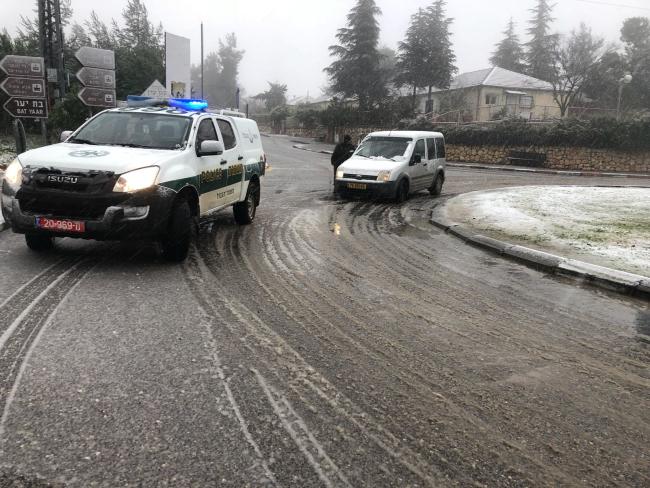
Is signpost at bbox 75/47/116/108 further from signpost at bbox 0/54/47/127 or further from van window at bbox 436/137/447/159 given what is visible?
van window at bbox 436/137/447/159

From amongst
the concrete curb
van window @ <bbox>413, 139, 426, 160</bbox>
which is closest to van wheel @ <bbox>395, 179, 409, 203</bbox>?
van window @ <bbox>413, 139, 426, 160</bbox>

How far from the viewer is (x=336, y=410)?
3.07 m

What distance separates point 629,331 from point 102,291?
16.6 ft

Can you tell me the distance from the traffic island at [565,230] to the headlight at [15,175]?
21.6 feet

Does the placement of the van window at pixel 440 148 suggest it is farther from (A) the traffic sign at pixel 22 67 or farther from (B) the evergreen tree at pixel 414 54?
(B) the evergreen tree at pixel 414 54

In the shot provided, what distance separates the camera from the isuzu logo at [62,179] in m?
5.71

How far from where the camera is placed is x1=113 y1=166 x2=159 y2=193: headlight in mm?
5758

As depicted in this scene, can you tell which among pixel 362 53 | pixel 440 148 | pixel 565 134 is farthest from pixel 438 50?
pixel 440 148

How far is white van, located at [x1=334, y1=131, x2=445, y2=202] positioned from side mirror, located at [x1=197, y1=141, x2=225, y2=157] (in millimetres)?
6497

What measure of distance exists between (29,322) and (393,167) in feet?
33.7

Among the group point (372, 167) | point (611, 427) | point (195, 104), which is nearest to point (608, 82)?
point (372, 167)

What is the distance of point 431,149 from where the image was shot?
15.3 m

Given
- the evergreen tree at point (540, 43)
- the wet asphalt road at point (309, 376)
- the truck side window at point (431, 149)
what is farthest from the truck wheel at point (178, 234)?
the evergreen tree at point (540, 43)

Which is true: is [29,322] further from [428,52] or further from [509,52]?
[509,52]
